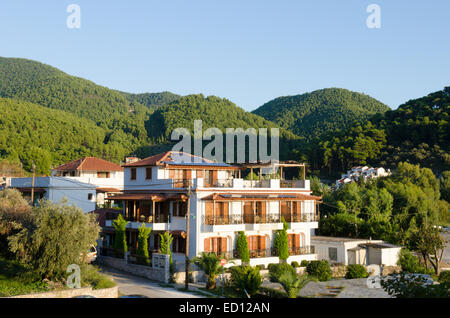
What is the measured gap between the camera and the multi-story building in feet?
111

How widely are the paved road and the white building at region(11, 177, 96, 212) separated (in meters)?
18.8

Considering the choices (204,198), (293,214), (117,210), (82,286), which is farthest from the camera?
(117,210)

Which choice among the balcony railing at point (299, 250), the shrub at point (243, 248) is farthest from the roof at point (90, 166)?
the shrub at point (243, 248)

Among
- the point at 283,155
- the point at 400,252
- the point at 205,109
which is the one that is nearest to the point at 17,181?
the point at 400,252

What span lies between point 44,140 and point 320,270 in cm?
8469

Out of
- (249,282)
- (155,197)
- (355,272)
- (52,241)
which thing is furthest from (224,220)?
(52,241)

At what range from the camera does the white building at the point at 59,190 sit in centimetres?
4872

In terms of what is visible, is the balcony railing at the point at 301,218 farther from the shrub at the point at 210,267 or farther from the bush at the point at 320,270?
the shrub at the point at 210,267

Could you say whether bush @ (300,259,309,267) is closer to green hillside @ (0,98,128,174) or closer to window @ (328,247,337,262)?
window @ (328,247,337,262)

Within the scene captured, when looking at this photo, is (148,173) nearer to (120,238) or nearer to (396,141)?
(120,238)

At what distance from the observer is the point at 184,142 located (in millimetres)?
131250
